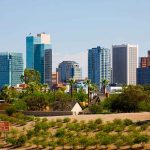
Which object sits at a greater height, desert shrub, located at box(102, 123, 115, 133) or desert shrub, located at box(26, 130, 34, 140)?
desert shrub, located at box(102, 123, 115, 133)

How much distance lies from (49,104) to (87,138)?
48024 millimetres

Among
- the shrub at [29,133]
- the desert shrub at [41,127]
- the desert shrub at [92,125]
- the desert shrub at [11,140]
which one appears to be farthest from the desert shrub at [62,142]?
the desert shrub at [41,127]

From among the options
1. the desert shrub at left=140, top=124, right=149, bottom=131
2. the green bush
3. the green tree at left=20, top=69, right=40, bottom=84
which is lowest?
the green bush

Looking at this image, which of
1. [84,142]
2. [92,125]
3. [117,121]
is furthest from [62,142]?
[117,121]

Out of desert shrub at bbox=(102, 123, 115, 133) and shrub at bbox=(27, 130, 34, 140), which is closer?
desert shrub at bbox=(102, 123, 115, 133)

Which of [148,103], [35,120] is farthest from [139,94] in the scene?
[35,120]

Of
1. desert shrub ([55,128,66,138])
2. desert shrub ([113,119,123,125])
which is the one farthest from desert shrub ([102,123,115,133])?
desert shrub ([55,128,66,138])

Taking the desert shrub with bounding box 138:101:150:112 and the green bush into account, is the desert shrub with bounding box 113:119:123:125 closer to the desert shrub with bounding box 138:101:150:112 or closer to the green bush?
the green bush

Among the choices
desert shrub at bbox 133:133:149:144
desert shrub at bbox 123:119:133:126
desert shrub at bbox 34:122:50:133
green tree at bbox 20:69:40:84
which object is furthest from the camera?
green tree at bbox 20:69:40:84

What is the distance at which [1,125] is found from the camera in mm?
49156

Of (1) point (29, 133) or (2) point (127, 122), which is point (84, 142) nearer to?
(1) point (29, 133)

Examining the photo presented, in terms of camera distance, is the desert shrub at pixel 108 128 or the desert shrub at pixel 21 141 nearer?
the desert shrub at pixel 21 141

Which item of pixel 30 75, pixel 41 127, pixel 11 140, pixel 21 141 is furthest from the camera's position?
pixel 30 75

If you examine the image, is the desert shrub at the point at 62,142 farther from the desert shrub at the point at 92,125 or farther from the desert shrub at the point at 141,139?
the desert shrub at the point at 141,139
